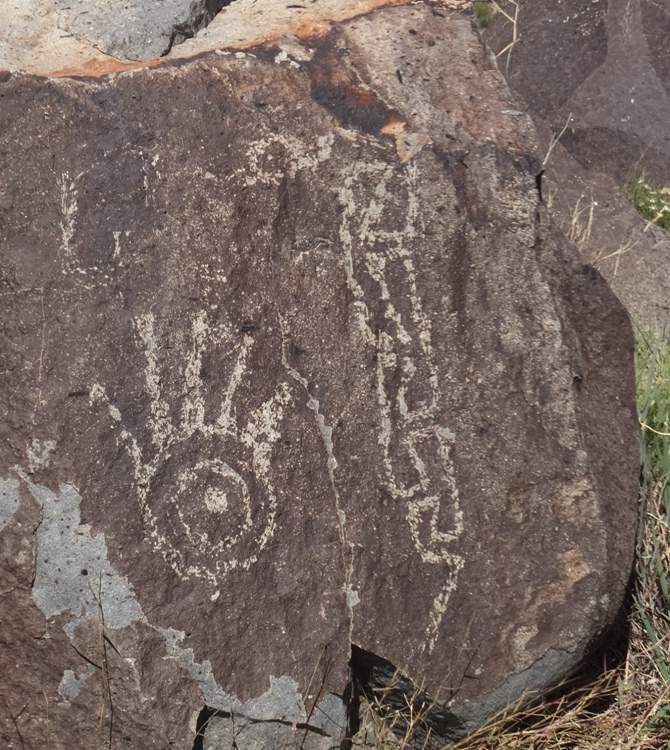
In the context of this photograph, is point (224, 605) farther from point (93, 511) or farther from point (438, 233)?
point (438, 233)

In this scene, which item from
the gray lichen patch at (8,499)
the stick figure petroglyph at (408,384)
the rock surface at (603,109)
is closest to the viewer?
the gray lichen patch at (8,499)

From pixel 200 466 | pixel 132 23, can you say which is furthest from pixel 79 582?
pixel 132 23

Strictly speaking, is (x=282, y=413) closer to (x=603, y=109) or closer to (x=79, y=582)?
(x=79, y=582)

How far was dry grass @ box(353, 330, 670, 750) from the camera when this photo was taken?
1.83 m

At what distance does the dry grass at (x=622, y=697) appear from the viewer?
1832mm

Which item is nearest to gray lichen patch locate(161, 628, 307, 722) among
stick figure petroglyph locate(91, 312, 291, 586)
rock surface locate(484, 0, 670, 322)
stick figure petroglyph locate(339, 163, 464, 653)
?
stick figure petroglyph locate(91, 312, 291, 586)

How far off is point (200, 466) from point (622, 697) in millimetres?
1068

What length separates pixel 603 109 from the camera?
3.33m

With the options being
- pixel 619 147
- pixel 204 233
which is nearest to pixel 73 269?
pixel 204 233

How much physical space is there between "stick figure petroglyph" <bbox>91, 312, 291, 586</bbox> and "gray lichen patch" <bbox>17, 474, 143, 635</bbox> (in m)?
0.10

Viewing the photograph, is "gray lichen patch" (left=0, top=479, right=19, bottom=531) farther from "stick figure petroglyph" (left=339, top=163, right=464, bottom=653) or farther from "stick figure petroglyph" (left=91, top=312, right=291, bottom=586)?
"stick figure petroglyph" (left=339, top=163, right=464, bottom=653)

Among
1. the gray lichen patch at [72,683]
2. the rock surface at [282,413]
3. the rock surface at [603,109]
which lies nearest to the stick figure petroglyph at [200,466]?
the rock surface at [282,413]

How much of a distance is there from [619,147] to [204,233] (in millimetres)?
2063

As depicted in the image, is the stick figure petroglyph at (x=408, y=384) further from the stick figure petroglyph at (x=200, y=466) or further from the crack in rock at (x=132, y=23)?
the crack in rock at (x=132, y=23)
